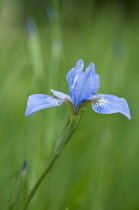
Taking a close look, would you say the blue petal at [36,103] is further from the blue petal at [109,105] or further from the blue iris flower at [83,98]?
the blue petal at [109,105]

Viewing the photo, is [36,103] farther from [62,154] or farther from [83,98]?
[62,154]

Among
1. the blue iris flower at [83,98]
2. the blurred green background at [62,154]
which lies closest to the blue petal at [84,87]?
the blue iris flower at [83,98]

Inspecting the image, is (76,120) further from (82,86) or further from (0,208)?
(0,208)

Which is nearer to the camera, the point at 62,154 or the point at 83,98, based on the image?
the point at 83,98

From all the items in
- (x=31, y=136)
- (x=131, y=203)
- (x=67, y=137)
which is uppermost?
Answer: (x=67, y=137)

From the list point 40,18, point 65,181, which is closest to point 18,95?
point 40,18

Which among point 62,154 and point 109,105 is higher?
point 109,105

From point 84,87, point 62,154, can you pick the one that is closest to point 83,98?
point 84,87
